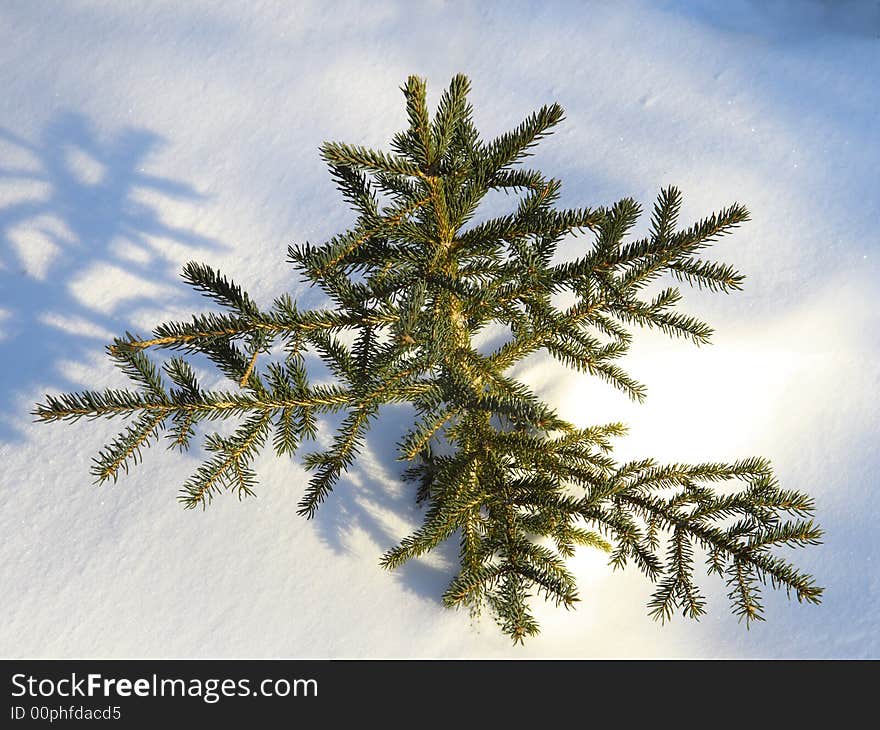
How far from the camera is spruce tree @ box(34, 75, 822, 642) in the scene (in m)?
1.21

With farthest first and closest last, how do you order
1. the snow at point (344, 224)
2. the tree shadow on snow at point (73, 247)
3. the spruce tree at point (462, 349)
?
the tree shadow on snow at point (73, 247), the snow at point (344, 224), the spruce tree at point (462, 349)

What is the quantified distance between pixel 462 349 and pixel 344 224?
1228 millimetres

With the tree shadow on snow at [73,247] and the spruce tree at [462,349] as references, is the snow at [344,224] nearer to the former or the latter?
the tree shadow on snow at [73,247]

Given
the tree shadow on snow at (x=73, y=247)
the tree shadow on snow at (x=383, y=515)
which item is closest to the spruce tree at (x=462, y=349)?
the tree shadow on snow at (x=383, y=515)

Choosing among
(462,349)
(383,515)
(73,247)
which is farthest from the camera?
(73,247)

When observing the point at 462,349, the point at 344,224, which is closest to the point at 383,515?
the point at 462,349

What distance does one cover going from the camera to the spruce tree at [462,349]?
47.8 inches

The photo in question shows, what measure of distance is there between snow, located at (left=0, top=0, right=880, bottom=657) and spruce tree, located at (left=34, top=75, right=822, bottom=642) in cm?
53

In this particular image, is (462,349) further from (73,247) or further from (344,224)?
(73,247)

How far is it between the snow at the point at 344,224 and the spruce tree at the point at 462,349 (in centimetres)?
53

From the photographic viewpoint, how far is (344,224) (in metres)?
2.53

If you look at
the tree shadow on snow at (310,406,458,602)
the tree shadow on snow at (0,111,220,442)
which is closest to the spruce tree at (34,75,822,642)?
the tree shadow on snow at (310,406,458,602)
